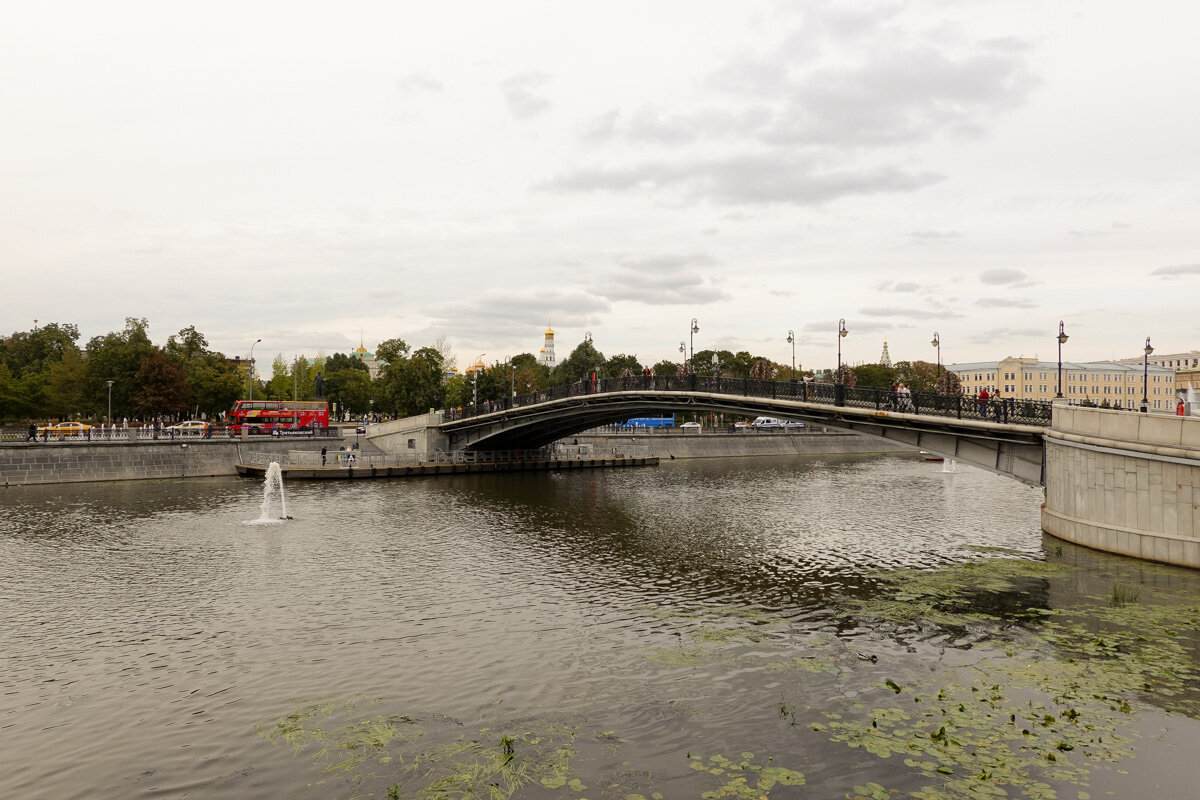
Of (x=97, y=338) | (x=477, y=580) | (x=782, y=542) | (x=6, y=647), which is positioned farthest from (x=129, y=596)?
(x=97, y=338)

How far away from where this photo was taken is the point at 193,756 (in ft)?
39.2

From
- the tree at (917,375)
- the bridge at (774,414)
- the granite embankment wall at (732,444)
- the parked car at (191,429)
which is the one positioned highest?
the tree at (917,375)

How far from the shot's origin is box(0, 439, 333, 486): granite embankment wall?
5038cm

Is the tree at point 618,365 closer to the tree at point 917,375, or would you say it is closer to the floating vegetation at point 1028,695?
the tree at point 917,375

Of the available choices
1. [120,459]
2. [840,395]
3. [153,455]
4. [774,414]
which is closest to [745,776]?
[840,395]

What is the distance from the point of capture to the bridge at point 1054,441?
23.0 meters

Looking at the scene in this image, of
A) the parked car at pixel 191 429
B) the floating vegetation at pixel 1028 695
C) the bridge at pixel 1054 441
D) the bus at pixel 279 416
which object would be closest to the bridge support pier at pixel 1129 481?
the bridge at pixel 1054 441

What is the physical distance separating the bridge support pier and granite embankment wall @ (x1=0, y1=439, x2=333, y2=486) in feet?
187

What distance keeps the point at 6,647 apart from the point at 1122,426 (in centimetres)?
3260

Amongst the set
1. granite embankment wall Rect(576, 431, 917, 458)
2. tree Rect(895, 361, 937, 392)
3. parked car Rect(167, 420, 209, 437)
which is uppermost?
tree Rect(895, 361, 937, 392)

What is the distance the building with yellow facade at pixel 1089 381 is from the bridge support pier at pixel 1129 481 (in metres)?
145

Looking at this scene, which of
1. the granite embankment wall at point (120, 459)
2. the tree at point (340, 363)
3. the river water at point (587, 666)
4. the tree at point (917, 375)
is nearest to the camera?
the river water at point (587, 666)

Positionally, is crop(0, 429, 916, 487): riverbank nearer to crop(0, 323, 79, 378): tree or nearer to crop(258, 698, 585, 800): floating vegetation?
crop(258, 698, 585, 800): floating vegetation


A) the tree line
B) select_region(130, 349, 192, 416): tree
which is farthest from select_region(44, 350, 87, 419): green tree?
select_region(130, 349, 192, 416): tree
